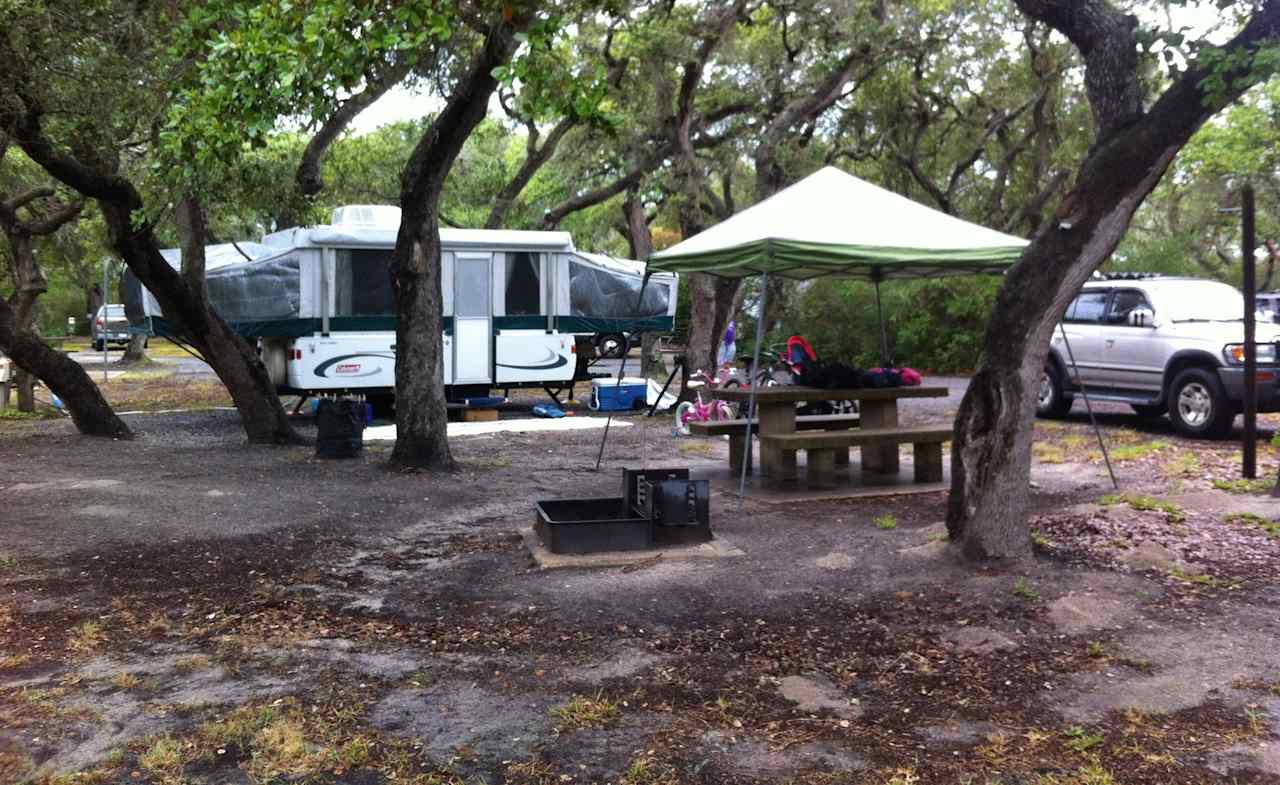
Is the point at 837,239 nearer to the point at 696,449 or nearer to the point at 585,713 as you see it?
the point at 696,449

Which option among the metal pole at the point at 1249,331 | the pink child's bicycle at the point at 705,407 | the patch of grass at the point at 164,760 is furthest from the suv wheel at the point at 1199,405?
the patch of grass at the point at 164,760

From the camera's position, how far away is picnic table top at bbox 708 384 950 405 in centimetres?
935

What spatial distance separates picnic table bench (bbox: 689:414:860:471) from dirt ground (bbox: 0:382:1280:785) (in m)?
1.10

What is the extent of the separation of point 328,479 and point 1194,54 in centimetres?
781

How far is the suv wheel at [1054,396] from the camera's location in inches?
577

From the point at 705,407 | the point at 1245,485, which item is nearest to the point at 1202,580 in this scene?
the point at 1245,485

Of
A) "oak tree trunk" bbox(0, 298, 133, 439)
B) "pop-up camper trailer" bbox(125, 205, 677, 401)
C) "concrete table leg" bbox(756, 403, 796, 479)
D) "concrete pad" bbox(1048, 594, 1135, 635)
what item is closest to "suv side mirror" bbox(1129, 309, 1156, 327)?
"concrete table leg" bbox(756, 403, 796, 479)

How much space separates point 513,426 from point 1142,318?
27.0ft

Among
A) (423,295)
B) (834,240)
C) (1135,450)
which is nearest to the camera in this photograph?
(834,240)

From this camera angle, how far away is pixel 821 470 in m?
9.59

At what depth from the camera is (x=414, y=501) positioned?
909cm

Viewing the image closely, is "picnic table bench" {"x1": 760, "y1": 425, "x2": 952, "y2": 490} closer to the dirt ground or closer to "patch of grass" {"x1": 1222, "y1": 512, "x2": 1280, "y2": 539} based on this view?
the dirt ground

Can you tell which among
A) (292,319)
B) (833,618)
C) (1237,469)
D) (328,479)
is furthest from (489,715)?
(292,319)

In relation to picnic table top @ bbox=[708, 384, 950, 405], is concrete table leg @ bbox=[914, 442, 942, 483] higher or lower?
lower
